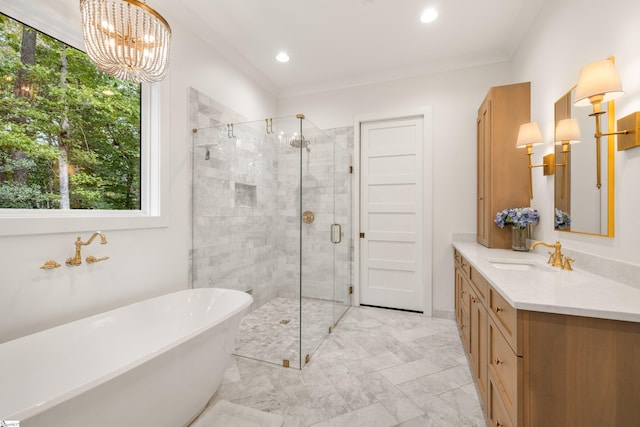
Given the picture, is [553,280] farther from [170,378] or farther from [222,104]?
[222,104]

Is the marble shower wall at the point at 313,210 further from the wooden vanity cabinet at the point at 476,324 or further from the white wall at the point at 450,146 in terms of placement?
the wooden vanity cabinet at the point at 476,324

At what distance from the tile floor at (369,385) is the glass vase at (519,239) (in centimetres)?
101

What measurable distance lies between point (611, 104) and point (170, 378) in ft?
8.60

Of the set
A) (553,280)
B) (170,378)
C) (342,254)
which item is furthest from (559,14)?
(170,378)

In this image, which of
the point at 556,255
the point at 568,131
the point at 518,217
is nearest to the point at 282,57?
the point at 568,131

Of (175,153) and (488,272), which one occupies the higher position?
(175,153)

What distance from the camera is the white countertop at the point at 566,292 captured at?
97cm

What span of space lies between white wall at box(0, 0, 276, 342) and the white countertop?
7.41 ft

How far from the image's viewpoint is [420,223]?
128 inches

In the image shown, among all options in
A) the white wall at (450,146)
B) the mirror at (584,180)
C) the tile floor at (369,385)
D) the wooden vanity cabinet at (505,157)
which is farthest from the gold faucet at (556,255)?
the white wall at (450,146)

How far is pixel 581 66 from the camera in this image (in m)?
1.73

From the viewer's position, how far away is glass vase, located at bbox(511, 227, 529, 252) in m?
2.36

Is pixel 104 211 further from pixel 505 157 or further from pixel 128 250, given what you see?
pixel 505 157

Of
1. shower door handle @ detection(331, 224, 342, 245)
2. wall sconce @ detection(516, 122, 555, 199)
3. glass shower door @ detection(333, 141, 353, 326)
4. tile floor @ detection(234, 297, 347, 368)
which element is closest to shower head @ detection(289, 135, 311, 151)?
glass shower door @ detection(333, 141, 353, 326)
